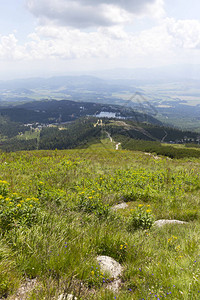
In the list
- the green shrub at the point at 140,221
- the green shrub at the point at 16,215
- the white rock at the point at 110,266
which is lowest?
the green shrub at the point at 140,221

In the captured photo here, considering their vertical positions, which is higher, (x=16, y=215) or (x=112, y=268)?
(x=16, y=215)

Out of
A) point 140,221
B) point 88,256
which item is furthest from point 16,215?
point 140,221

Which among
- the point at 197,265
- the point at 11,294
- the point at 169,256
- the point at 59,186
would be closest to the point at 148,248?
the point at 169,256

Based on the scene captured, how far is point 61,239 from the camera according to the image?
3.58m

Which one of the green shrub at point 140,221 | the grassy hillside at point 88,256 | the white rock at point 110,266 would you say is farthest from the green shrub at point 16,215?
the green shrub at point 140,221

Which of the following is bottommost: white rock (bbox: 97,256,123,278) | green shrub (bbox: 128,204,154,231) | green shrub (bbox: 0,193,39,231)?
green shrub (bbox: 128,204,154,231)

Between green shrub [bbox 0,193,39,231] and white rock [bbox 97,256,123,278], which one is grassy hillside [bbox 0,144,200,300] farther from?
white rock [bbox 97,256,123,278]

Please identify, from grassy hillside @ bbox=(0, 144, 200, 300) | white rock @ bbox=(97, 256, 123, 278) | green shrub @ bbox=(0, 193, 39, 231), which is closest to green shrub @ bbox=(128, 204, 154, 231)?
grassy hillside @ bbox=(0, 144, 200, 300)

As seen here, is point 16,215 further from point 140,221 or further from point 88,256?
point 140,221

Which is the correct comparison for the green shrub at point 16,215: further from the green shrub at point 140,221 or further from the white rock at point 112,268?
the green shrub at point 140,221

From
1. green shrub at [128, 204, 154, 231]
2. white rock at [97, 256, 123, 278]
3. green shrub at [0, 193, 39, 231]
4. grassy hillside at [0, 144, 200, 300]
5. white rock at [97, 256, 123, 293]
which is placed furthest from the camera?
green shrub at [128, 204, 154, 231]

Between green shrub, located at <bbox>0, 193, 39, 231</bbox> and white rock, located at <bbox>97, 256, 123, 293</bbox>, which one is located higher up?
green shrub, located at <bbox>0, 193, 39, 231</bbox>

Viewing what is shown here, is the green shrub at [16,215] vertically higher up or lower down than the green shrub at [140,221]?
higher up

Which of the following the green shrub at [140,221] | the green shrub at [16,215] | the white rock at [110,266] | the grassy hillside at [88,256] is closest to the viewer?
the grassy hillside at [88,256]
